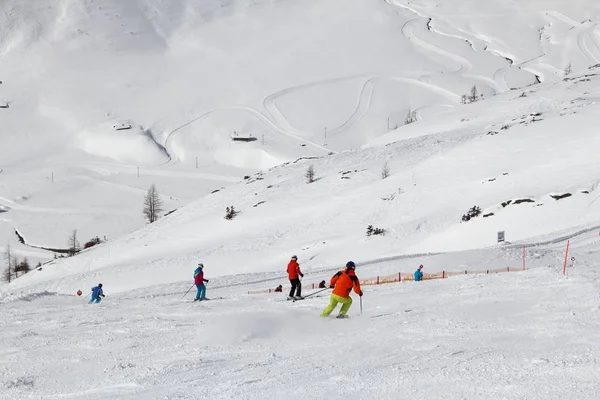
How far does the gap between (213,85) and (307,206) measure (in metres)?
111

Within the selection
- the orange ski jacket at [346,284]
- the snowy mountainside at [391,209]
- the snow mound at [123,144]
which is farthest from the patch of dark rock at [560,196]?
the snow mound at [123,144]

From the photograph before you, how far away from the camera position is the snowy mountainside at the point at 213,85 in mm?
116812

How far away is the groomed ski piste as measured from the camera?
9961 millimetres

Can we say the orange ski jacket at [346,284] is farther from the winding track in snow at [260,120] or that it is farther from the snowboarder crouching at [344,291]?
the winding track in snow at [260,120]

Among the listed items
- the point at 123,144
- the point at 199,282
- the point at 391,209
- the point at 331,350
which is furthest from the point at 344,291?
the point at 123,144

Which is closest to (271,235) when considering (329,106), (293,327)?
(293,327)

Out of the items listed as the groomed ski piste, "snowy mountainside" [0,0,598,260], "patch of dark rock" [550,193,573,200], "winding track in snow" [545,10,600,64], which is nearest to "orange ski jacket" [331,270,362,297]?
the groomed ski piste

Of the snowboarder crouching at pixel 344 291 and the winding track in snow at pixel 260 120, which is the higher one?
the winding track in snow at pixel 260 120

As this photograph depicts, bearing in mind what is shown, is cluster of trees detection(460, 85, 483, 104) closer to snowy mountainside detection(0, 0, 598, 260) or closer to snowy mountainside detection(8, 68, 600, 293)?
snowy mountainside detection(0, 0, 598, 260)

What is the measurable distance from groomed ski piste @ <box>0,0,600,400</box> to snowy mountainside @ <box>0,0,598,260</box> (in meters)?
0.65

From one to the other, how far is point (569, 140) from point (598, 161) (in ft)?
23.5

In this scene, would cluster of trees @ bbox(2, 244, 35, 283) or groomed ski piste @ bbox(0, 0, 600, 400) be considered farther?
cluster of trees @ bbox(2, 244, 35, 283)

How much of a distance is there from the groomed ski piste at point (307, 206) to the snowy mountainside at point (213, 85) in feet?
2.14

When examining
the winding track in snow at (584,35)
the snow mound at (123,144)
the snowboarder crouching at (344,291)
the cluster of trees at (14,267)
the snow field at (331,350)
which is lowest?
the snow field at (331,350)
